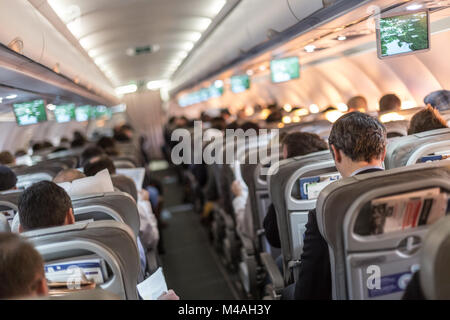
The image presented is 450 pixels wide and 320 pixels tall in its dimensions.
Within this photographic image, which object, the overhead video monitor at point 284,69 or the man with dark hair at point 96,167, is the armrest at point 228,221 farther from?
the overhead video monitor at point 284,69

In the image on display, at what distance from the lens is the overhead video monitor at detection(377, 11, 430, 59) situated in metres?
4.58

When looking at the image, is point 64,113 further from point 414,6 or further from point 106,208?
point 106,208

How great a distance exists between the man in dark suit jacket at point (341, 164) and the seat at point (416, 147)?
798 mm

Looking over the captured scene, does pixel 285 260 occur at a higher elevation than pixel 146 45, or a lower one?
lower

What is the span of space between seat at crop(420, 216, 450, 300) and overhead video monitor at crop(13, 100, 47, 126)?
781cm

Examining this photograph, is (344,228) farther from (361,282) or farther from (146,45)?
(146,45)

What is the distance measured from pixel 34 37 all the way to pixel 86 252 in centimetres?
367

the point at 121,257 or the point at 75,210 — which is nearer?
the point at 121,257

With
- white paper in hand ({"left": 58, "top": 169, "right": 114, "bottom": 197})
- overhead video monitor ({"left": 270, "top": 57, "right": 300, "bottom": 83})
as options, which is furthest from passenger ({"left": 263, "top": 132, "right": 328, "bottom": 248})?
overhead video monitor ({"left": 270, "top": 57, "right": 300, "bottom": 83})

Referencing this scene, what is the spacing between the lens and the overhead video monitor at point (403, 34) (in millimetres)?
4578

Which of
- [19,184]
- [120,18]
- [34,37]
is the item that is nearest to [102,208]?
[34,37]

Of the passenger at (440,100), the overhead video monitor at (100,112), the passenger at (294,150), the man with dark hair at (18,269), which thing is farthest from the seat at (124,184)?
the overhead video monitor at (100,112)

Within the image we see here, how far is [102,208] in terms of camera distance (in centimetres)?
313

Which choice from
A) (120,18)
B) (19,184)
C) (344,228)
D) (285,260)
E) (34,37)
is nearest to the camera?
(344,228)
